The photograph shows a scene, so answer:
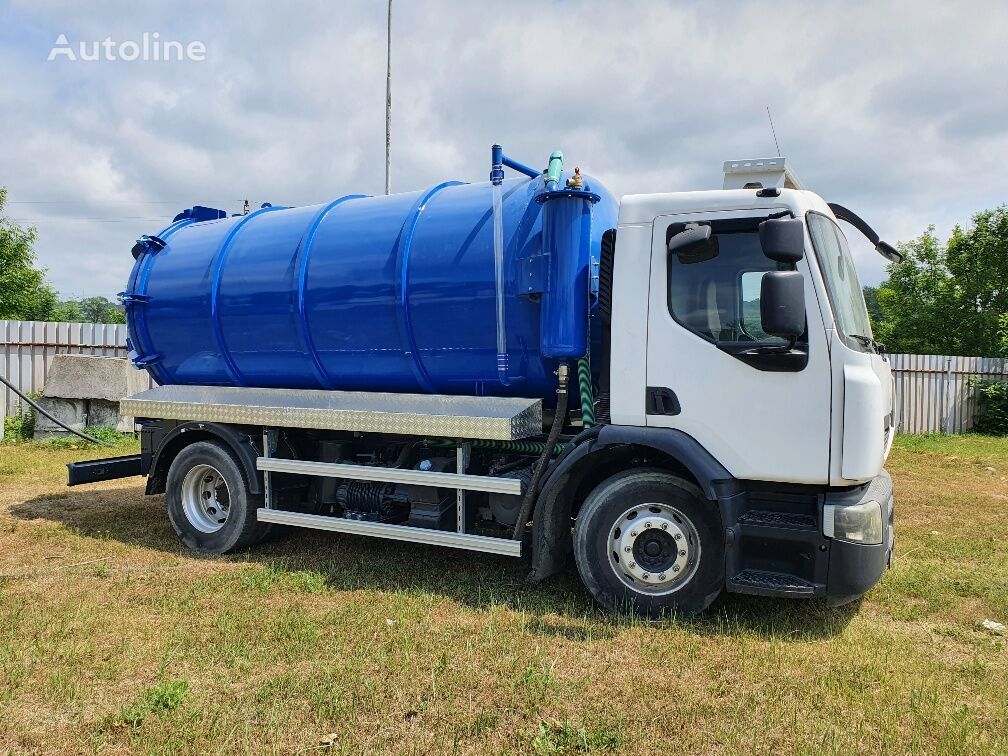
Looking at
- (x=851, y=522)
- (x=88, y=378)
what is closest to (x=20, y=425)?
(x=88, y=378)

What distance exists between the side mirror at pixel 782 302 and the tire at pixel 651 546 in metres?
1.18

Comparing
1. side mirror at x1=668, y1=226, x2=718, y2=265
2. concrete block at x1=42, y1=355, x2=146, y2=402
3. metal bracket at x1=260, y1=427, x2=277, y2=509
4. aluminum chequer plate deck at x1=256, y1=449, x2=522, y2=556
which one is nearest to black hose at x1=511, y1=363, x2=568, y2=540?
aluminum chequer plate deck at x1=256, y1=449, x2=522, y2=556

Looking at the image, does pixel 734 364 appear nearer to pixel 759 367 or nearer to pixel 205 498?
pixel 759 367

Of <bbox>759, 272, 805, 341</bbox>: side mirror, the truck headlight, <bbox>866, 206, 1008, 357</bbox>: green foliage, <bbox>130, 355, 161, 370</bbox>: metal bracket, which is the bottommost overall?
the truck headlight

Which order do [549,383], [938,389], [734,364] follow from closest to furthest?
[734,364] < [549,383] < [938,389]

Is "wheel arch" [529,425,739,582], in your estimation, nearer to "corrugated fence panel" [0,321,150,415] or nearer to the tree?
"corrugated fence panel" [0,321,150,415]

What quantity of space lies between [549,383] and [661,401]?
3.11 feet

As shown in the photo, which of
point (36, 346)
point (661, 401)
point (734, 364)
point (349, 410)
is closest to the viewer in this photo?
point (734, 364)

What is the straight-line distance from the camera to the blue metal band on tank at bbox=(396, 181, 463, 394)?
5.61m

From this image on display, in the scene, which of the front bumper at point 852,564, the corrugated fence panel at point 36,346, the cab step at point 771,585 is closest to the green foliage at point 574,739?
the cab step at point 771,585

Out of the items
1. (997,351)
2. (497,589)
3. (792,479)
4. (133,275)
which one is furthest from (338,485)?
(997,351)

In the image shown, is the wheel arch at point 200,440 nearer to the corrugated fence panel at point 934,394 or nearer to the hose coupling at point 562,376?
the hose coupling at point 562,376

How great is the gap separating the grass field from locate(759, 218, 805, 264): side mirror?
7.28 feet

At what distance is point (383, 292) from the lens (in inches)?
225
